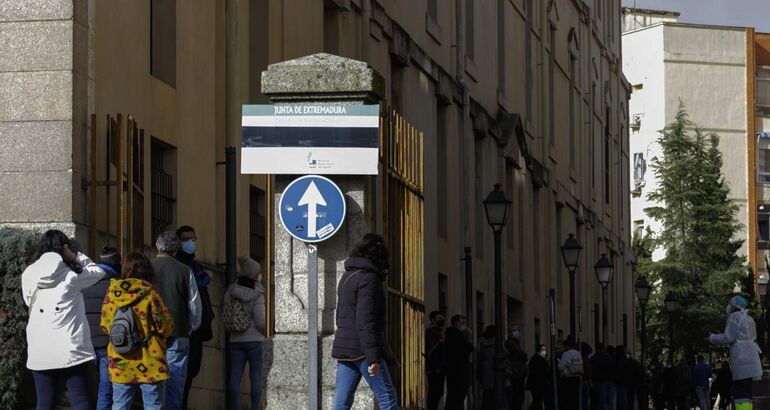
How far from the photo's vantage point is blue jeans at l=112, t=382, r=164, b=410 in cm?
1294

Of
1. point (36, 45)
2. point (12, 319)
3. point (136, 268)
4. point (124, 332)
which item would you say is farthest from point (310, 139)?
point (36, 45)

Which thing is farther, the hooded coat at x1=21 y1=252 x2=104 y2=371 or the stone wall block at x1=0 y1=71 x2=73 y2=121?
the stone wall block at x1=0 y1=71 x2=73 y2=121

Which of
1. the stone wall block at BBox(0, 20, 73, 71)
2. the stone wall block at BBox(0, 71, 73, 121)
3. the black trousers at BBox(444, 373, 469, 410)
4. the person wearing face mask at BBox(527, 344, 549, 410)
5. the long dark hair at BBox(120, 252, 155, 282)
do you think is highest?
the stone wall block at BBox(0, 20, 73, 71)

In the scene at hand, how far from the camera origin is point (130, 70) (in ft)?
59.7

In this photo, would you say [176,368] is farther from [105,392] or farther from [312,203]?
[312,203]

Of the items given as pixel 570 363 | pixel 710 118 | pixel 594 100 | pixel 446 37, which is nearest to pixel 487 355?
pixel 570 363

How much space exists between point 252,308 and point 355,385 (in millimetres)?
4679

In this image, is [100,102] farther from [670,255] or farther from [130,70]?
[670,255]

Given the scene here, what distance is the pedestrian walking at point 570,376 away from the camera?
105 feet

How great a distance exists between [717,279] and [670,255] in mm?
2167

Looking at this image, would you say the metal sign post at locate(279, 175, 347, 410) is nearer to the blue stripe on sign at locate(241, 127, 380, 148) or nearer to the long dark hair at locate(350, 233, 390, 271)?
the blue stripe on sign at locate(241, 127, 380, 148)

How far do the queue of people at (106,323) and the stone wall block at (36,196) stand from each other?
85.2 inches

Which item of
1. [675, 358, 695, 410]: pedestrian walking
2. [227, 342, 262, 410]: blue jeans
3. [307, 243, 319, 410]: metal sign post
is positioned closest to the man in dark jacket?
[307, 243, 319, 410]: metal sign post

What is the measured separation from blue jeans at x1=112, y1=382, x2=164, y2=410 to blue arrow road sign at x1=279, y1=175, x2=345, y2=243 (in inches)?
58.1
